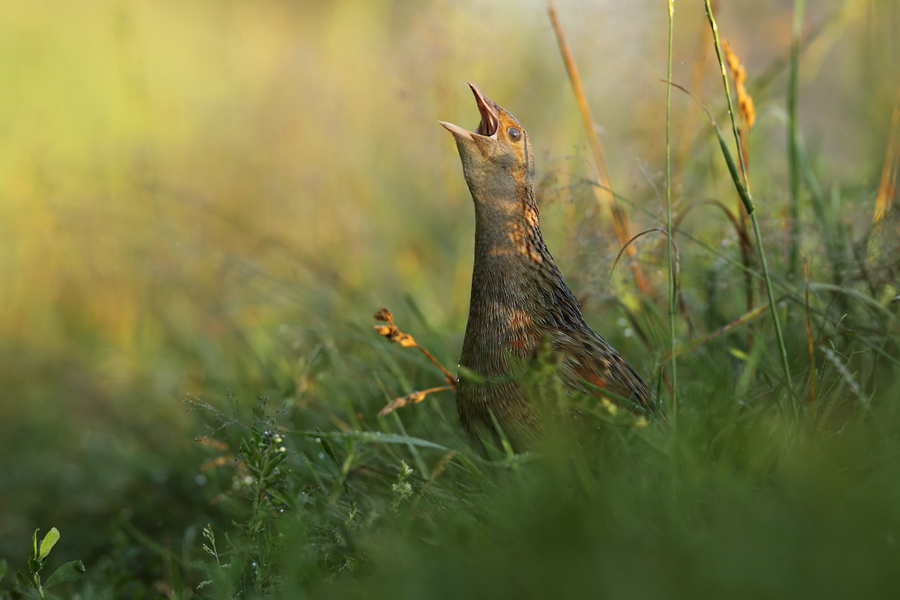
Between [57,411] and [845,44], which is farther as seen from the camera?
[845,44]

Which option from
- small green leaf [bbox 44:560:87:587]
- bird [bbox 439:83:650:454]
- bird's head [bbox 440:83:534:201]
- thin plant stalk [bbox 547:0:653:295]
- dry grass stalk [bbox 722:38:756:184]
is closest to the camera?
small green leaf [bbox 44:560:87:587]

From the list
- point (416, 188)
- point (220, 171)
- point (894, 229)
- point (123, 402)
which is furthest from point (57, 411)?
point (894, 229)

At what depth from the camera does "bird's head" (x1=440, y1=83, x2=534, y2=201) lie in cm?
234

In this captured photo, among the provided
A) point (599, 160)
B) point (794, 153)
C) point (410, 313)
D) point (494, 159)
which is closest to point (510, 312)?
point (494, 159)

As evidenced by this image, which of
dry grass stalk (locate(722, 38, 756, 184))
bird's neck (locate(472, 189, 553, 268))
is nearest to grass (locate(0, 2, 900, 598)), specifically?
dry grass stalk (locate(722, 38, 756, 184))

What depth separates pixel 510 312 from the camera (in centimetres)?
217

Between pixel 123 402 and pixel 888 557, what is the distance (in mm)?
3620

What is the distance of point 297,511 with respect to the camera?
5.92 feet

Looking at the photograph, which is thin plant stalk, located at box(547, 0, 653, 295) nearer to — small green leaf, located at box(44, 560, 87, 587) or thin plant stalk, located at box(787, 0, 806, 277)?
thin plant stalk, located at box(787, 0, 806, 277)

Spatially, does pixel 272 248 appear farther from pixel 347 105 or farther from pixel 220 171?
pixel 347 105

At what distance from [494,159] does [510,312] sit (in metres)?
0.47

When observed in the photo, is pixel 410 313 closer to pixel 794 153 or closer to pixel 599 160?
pixel 599 160

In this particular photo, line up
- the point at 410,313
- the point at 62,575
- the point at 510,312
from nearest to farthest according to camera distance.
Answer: the point at 62,575, the point at 510,312, the point at 410,313

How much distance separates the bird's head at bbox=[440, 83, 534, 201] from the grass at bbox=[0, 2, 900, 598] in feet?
0.77
